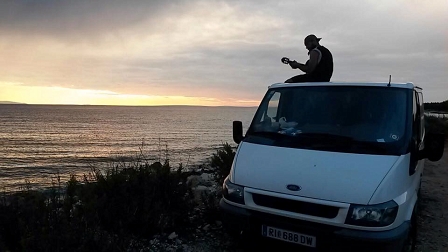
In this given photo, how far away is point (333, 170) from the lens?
3.82 meters

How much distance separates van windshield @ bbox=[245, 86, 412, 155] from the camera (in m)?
4.21

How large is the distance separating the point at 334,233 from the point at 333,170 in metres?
0.64

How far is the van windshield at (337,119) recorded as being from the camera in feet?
13.8

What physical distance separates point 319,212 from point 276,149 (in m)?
1.00

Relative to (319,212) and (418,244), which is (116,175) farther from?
(418,244)

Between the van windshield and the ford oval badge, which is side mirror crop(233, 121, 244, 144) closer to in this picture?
the van windshield

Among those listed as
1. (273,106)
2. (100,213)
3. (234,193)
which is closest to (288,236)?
(234,193)

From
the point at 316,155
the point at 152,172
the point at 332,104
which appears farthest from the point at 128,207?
the point at 332,104

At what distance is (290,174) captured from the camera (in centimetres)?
392

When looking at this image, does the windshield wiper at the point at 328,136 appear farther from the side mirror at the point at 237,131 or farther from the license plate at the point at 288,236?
the license plate at the point at 288,236

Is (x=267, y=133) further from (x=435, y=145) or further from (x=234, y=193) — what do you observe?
(x=435, y=145)

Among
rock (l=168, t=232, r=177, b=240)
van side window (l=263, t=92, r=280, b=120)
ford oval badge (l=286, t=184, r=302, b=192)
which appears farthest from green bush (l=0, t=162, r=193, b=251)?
ford oval badge (l=286, t=184, r=302, b=192)

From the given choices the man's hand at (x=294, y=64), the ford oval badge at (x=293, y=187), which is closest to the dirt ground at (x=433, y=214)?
the ford oval badge at (x=293, y=187)

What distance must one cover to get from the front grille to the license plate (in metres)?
0.23
